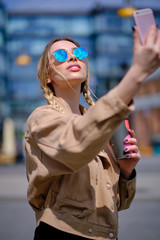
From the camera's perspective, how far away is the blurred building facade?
46625 mm

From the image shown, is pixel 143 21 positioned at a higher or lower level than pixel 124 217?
higher

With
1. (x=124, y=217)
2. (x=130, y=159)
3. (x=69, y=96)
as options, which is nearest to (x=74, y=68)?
(x=69, y=96)

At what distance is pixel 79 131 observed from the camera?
4.34ft

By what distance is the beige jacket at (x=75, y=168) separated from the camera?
1301mm

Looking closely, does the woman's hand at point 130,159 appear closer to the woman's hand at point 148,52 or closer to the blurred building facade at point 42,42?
the woman's hand at point 148,52

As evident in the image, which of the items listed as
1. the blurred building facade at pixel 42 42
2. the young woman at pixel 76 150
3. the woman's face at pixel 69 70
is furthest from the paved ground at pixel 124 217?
the blurred building facade at pixel 42 42

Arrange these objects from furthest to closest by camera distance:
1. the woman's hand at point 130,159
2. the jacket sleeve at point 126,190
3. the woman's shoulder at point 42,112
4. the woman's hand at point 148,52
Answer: the jacket sleeve at point 126,190
the woman's hand at point 130,159
the woman's shoulder at point 42,112
the woman's hand at point 148,52

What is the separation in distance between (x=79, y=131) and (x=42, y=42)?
50820mm

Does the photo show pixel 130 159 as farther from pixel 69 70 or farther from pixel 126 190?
pixel 69 70

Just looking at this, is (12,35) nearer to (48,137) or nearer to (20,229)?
(20,229)

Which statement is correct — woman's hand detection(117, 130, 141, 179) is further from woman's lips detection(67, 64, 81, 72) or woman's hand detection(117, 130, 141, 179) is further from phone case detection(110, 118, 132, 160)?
woman's lips detection(67, 64, 81, 72)

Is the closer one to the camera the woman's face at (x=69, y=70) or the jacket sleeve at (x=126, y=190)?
the woman's face at (x=69, y=70)

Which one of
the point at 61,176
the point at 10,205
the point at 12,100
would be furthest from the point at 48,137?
the point at 12,100

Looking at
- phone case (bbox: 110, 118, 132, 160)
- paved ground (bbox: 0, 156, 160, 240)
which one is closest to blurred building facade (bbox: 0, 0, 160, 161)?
paved ground (bbox: 0, 156, 160, 240)
